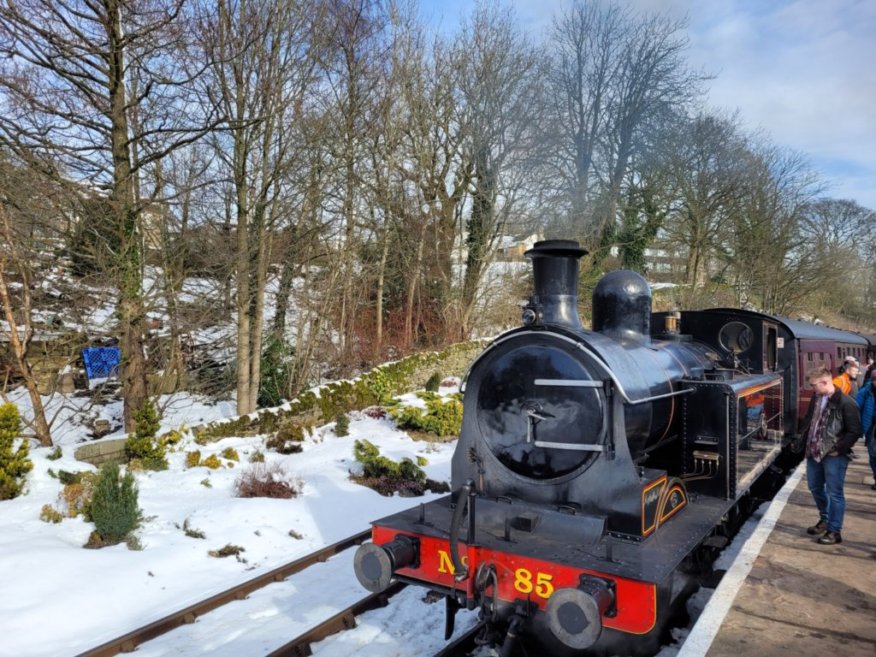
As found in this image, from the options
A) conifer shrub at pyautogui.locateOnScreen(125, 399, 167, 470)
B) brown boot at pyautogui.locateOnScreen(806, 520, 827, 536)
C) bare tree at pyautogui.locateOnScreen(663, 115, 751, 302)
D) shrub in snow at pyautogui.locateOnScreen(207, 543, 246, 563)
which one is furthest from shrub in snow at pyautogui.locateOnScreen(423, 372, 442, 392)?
bare tree at pyautogui.locateOnScreen(663, 115, 751, 302)

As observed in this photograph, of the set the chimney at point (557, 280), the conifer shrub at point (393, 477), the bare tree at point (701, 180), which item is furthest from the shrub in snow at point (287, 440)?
the bare tree at point (701, 180)

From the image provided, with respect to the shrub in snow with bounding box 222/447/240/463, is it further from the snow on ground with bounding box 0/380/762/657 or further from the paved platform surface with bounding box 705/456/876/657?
the paved platform surface with bounding box 705/456/876/657

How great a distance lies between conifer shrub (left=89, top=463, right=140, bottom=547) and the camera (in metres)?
6.56

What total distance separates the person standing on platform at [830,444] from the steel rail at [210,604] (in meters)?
4.79

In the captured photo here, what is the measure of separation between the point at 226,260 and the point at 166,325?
5.92ft

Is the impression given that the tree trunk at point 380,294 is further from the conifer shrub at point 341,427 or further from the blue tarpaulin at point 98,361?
the blue tarpaulin at point 98,361

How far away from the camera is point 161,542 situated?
21.9 ft

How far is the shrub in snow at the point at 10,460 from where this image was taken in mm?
7270

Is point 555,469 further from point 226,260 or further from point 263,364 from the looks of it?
point 263,364

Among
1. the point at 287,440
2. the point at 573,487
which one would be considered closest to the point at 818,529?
the point at 573,487

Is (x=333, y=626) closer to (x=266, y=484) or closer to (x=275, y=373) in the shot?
(x=266, y=484)

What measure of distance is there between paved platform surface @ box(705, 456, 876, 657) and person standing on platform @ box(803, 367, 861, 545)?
0.68 ft

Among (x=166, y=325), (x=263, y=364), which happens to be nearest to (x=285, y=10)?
(x=166, y=325)

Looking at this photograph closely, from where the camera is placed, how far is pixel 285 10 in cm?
1239
